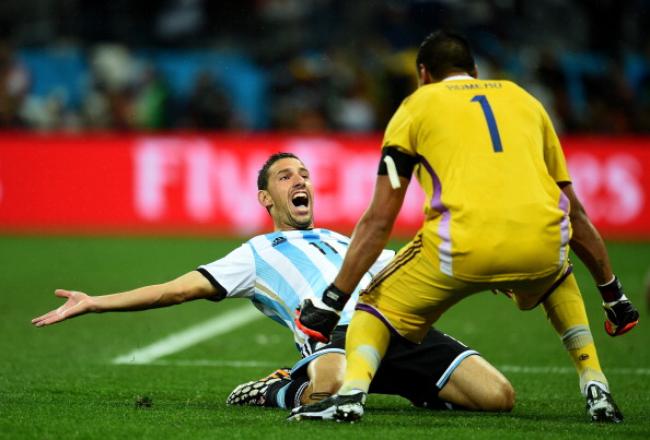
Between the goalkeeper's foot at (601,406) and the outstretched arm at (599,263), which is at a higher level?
the outstretched arm at (599,263)

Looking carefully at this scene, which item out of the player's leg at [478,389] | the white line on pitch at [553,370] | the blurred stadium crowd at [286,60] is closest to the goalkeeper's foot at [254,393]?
the player's leg at [478,389]

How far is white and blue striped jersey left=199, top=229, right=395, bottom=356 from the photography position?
5.75 m

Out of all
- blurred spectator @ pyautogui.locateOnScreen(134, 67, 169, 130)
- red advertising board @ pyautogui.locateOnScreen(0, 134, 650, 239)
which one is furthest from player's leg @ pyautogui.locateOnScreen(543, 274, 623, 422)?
blurred spectator @ pyautogui.locateOnScreen(134, 67, 169, 130)

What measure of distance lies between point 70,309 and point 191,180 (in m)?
10.8

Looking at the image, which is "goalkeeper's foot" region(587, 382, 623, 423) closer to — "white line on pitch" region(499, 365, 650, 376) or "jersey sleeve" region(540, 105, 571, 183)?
"jersey sleeve" region(540, 105, 571, 183)

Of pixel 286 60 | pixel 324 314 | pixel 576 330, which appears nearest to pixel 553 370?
pixel 576 330

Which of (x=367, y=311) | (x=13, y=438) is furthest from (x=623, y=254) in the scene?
(x=13, y=438)

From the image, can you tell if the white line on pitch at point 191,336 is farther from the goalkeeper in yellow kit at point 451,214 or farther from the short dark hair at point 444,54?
the short dark hair at point 444,54

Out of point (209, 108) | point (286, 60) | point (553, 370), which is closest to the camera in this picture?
point (553, 370)

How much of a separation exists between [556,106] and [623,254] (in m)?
3.87

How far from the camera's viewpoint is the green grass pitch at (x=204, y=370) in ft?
16.6

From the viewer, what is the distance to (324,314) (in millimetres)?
5012

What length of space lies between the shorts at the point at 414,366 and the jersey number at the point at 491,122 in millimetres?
1256

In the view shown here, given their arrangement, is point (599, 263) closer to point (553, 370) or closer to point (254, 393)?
point (254, 393)
